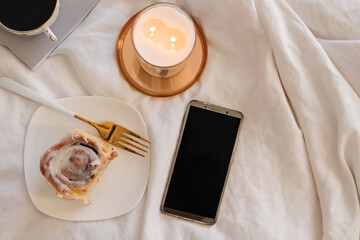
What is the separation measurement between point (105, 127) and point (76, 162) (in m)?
0.09

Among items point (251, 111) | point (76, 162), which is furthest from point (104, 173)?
point (251, 111)

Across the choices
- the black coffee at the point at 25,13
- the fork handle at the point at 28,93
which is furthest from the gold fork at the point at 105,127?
the black coffee at the point at 25,13

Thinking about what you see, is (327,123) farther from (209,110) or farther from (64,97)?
(64,97)

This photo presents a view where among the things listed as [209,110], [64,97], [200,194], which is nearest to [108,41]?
[64,97]

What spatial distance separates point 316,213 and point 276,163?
4.9 inches

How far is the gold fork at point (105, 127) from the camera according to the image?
70 cm

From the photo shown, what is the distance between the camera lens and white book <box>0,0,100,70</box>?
2.30 ft

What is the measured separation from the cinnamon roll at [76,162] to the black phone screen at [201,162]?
15cm

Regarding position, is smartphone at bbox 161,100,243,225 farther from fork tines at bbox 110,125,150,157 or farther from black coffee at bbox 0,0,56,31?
black coffee at bbox 0,0,56,31

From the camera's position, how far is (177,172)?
727 millimetres

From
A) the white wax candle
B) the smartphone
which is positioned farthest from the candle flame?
the smartphone

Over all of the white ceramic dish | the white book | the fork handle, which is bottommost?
the white ceramic dish

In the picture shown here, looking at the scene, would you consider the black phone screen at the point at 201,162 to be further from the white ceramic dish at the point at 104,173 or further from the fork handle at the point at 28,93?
the fork handle at the point at 28,93

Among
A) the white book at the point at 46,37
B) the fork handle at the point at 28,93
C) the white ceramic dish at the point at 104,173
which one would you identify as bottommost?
the white ceramic dish at the point at 104,173
